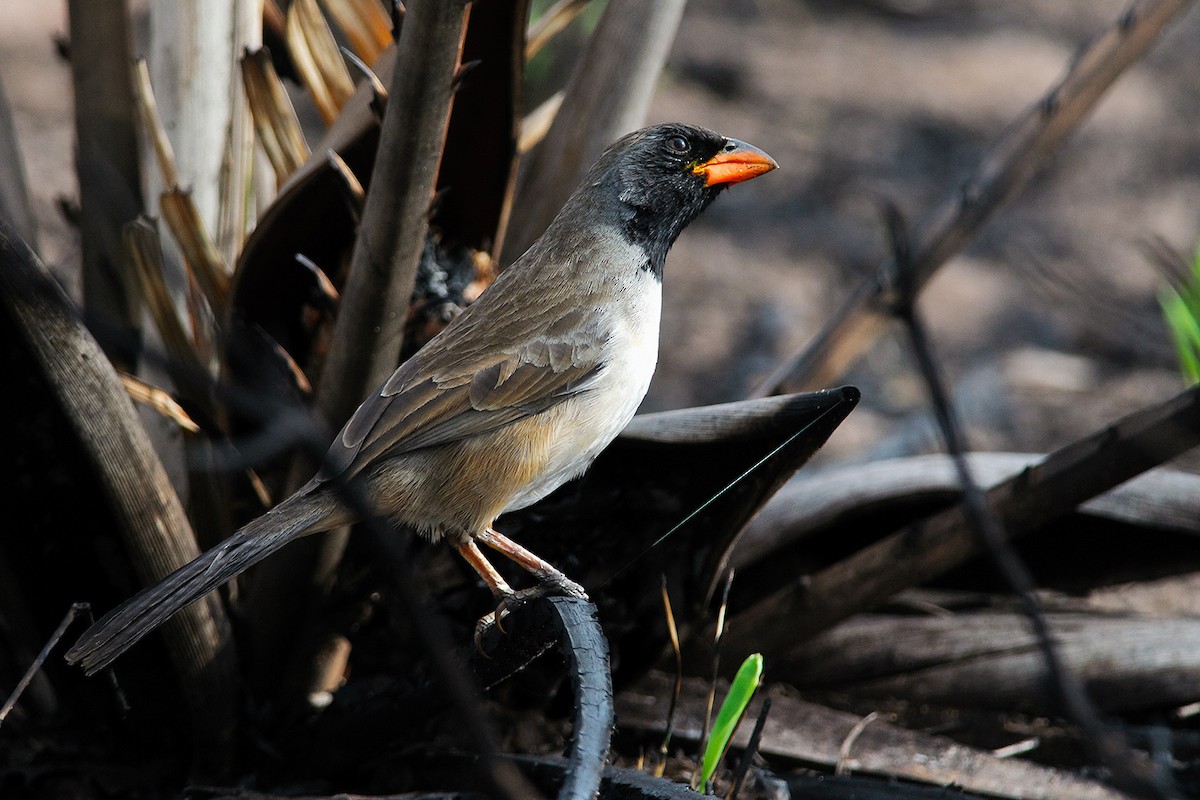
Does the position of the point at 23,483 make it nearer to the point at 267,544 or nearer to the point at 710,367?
the point at 267,544

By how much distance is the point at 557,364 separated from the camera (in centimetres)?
289

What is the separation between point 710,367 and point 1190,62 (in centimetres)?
422

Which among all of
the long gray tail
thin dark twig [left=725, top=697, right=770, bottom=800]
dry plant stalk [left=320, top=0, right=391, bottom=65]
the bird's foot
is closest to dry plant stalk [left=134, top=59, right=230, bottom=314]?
dry plant stalk [left=320, top=0, right=391, bottom=65]

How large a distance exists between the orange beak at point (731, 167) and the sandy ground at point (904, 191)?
6.40 ft

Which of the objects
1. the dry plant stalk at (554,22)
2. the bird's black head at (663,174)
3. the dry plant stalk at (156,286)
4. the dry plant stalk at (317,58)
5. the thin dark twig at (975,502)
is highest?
the dry plant stalk at (554,22)

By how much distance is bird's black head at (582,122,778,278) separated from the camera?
3.21m

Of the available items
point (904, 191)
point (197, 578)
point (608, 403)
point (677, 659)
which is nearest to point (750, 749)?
point (677, 659)

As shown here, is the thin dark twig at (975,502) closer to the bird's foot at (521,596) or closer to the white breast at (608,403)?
the bird's foot at (521,596)

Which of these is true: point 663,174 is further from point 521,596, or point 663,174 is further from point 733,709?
point 733,709

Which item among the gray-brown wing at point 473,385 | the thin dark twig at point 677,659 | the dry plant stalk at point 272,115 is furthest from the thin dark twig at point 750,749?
Result: the dry plant stalk at point 272,115

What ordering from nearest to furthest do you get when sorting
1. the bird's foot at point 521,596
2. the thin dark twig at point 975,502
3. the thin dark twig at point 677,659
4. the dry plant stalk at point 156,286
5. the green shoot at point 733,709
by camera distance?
the thin dark twig at point 975,502 < the green shoot at point 733,709 < the bird's foot at point 521,596 < the thin dark twig at point 677,659 < the dry plant stalk at point 156,286

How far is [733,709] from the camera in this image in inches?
96.8

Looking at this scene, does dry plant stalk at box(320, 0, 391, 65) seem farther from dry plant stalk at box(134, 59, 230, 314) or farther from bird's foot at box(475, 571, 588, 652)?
bird's foot at box(475, 571, 588, 652)

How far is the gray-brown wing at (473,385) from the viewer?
2.73 m
